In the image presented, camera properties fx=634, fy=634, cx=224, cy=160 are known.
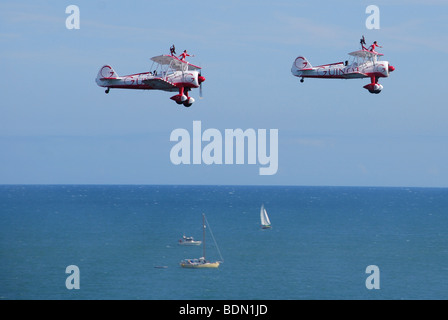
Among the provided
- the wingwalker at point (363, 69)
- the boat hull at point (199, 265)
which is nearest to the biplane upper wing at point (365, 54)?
the wingwalker at point (363, 69)

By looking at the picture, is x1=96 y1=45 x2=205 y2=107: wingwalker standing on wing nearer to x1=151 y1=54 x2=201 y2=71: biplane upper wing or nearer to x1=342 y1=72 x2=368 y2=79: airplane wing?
x1=151 y1=54 x2=201 y2=71: biplane upper wing

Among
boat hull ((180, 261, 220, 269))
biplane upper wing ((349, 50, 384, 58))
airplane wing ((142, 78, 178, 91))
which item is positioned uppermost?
biplane upper wing ((349, 50, 384, 58))

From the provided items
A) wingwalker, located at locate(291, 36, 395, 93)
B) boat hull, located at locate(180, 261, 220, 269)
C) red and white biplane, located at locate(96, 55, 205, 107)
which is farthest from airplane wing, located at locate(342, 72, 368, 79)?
boat hull, located at locate(180, 261, 220, 269)

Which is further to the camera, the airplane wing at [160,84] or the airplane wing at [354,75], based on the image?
the airplane wing at [354,75]

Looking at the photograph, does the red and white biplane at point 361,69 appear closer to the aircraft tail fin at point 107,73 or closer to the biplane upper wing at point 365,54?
the biplane upper wing at point 365,54

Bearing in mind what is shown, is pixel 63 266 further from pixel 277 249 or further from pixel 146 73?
pixel 146 73

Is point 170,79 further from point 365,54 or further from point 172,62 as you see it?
point 365,54
